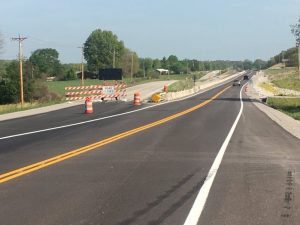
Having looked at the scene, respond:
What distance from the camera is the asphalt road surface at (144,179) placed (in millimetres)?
6938

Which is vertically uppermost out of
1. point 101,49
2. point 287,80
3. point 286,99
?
point 101,49

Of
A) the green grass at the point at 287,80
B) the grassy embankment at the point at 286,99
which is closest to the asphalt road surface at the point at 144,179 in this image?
the grassy embankment at the point at 286,99

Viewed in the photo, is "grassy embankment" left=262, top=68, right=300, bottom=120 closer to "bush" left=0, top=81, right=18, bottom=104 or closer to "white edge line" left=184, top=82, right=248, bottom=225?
"white edge line" left=184, top=82, right=248, bottom=225

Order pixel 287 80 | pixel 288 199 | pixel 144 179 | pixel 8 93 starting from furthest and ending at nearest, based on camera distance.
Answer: pixel 287 80, pixel 8 93, pixel 144 179, pixel 288 199

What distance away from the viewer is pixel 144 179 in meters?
9.41

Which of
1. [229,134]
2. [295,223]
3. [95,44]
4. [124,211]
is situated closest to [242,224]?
[295,223]

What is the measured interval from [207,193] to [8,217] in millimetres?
3067

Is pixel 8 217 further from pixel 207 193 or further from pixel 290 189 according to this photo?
pixel 290 189

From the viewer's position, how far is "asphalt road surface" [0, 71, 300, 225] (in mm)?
6938

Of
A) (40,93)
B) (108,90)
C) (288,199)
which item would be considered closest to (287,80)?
(40,93)

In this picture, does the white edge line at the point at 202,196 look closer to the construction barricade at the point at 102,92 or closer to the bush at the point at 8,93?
the construction barricade at the point at 102,92

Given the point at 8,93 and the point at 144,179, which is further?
the point at 8,93

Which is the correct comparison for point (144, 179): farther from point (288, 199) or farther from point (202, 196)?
point (288, 199)

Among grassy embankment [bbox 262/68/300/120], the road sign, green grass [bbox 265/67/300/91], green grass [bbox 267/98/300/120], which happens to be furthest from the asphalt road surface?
Result: green grass [bbox 265/67/300/91]
